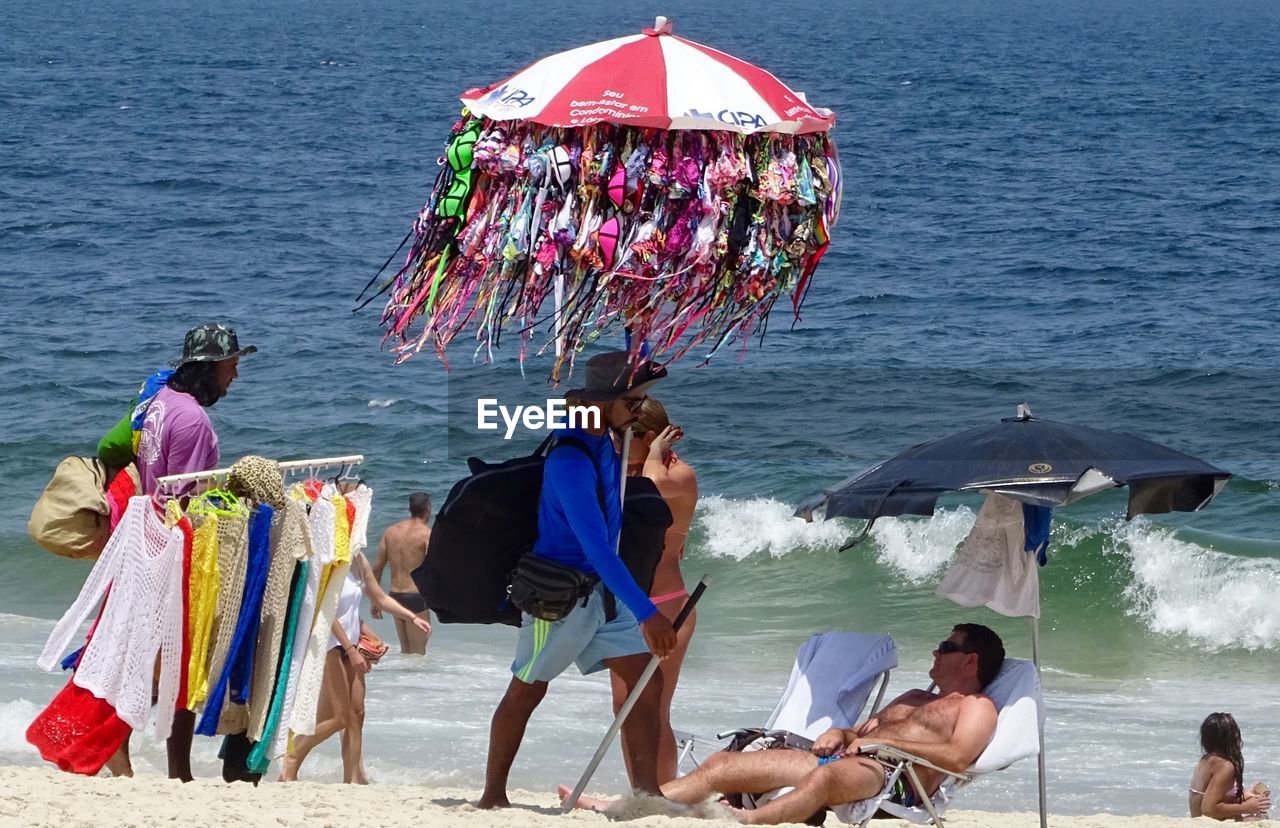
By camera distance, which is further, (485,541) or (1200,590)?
(1200,590)

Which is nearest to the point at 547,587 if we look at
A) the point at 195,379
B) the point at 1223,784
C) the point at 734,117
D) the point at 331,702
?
the point at 195,379

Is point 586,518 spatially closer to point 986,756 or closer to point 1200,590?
→ point 986,756

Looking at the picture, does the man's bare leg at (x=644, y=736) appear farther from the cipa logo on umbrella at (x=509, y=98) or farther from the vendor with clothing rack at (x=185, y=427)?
the cipa logo on umbrella at (x=509, y=98)

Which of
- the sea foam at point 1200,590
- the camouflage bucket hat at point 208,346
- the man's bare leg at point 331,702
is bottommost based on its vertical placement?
the sea foam at point 1200,590

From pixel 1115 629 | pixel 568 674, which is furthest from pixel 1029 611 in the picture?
pixel 1115 629

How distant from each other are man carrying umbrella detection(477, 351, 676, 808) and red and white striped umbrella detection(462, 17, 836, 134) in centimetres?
71

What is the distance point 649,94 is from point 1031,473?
5.32 ft

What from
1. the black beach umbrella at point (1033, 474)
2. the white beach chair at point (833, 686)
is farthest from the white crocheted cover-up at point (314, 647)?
the black beach umbrella at point (1033, 474)

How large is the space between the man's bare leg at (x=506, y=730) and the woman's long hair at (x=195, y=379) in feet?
4.38

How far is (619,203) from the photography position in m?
4.42

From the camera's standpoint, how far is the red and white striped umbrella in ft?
14.5

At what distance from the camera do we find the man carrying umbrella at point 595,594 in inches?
185

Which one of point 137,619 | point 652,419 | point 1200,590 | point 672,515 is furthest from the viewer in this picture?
point 1200,590

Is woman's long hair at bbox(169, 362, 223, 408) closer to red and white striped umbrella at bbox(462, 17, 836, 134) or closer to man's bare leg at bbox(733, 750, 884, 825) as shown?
red and white striped umbrella at bbox(462, 17, 836, 134)
